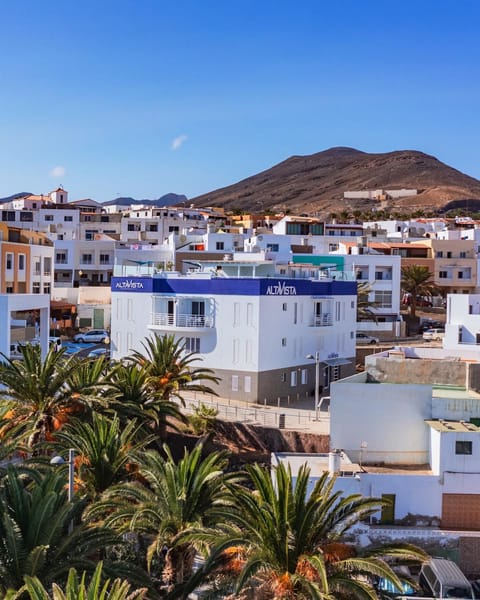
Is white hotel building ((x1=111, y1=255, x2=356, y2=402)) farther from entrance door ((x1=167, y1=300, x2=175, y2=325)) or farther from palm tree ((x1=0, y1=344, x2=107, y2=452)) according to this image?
palm tree ((x1=0, y1=344, x2=107, y2=452))

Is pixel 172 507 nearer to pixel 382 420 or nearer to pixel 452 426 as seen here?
pixel 382 420

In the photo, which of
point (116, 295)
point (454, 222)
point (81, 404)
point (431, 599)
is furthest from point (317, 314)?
point (454, 222)

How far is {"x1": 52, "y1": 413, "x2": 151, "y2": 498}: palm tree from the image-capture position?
1886cm

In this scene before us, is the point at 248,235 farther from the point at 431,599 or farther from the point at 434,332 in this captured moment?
the point at 431,599

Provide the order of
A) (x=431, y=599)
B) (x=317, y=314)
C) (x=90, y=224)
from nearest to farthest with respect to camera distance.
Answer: (x=431, y=599)
(x=317, y=314)
(x=90, y=224)

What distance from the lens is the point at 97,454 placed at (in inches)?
746

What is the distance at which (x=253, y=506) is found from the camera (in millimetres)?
14961

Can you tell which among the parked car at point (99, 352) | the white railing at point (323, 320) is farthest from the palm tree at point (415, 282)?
the parked car at point (99, 352)

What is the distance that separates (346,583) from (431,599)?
486 cm

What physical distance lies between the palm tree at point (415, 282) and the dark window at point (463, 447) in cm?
3534

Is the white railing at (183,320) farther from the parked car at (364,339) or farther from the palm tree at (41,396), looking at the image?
the parked car at (364,339)

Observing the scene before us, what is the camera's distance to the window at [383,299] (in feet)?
178

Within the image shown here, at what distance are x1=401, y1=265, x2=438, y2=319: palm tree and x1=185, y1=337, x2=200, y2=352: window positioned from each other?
88.3 ft

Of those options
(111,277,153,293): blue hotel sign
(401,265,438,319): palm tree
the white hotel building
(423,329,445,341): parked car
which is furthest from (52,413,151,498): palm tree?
(401,265,438,319): palm tree
